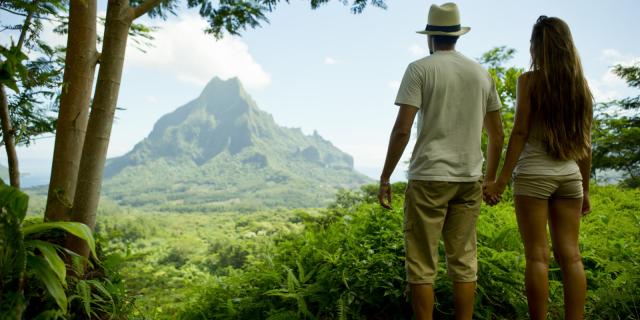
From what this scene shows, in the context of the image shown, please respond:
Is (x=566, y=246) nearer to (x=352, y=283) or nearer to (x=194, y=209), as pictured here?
(x=352, y=283)

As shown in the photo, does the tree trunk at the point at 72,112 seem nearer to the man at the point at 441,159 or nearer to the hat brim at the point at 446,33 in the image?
the man at the point at 441,159

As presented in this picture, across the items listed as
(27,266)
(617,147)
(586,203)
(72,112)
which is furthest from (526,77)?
(617,147)

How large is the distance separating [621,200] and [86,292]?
777 cm

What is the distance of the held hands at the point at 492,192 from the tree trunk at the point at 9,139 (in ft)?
13.6

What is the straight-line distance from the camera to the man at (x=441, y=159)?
7.85ft

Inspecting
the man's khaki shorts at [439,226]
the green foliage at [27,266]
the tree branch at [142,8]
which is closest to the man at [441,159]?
the man's khaki shorts at [439,226]

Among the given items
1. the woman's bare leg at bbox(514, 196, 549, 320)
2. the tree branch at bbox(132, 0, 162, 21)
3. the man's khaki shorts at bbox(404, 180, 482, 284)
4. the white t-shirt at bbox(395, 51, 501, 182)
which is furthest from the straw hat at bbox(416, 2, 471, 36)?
the tree branch at bbox(132, 0, 162, 21)

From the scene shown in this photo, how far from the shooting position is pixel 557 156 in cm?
244

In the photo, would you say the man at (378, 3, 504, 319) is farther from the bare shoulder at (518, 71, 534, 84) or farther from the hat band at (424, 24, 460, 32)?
the bare shoulder at (518, 71, 534, 84)

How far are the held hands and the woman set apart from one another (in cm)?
8

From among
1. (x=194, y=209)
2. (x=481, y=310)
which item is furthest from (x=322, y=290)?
(x=194, y=209)

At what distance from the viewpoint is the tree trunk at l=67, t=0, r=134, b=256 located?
2.97 metres

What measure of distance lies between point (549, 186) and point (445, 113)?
2.49 feet

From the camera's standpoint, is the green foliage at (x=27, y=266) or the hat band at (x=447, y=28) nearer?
the green foliage at (x=27, y=266)
